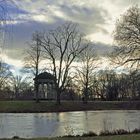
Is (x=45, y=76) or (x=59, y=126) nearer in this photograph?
(x=59, y=126)

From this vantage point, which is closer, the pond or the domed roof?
the pond

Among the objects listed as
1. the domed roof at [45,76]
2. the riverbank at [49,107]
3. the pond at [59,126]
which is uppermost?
the domed roof at [45,76]

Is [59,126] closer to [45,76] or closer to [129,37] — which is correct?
[129,37]

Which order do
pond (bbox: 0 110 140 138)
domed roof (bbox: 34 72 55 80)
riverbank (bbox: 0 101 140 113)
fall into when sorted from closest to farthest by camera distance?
pond (bbox: 0 110 140 138), riverbank (bbox: 0 101 140 113), domed roof (bbox: 34 72 55 80)

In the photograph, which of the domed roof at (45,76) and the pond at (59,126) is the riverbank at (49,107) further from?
the pond at (59,126)

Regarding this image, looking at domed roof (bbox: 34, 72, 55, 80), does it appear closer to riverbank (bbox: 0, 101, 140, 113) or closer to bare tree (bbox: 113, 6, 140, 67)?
riverbank (bbox: 0, 101, 140, 113)

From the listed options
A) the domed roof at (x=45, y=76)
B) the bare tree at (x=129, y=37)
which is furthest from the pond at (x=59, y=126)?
the domed roof at (x=45, y=76)

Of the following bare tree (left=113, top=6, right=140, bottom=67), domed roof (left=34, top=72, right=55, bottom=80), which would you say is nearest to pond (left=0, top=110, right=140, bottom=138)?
bare tree (left=113, top=6, right=140, bottom=67)

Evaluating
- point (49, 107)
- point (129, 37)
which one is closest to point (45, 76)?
point (49, 107)

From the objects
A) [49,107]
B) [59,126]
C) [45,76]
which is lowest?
[59,126]

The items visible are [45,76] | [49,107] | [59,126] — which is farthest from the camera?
[45,76]

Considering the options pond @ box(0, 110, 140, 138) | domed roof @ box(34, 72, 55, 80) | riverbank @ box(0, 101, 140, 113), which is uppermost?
domed roof @ box(34, 72, 55, 80)

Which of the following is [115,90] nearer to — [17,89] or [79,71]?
[79,71]

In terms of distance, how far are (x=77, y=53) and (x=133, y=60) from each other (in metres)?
36.0
